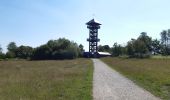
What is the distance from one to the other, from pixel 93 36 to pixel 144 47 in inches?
804

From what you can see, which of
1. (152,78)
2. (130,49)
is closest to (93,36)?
(130,49)

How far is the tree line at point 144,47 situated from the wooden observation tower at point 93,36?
42.2 ft

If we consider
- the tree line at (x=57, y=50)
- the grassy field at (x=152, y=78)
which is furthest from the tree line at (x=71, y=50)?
the grassy field at (x=152, y=78)

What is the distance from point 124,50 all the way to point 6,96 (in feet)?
477

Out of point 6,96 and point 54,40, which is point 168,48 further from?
point 6,96

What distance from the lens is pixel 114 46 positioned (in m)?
169

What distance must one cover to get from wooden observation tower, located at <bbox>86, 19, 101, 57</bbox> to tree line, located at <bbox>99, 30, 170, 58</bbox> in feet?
42.2

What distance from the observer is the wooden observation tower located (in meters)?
150

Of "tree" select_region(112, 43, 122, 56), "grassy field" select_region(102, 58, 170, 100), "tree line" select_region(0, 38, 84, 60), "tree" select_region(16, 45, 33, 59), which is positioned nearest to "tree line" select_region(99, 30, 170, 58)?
"tree" select_region(112, 43, 122, 56)

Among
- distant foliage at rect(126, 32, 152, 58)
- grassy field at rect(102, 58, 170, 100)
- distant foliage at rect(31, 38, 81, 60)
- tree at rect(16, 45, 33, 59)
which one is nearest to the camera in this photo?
grassy field at rect(102, 58, 170, 100)

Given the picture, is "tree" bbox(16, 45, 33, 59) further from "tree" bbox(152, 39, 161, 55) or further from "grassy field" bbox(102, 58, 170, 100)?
"grassy field" bbox(102, 58, 170, 100)

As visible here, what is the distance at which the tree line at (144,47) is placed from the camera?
14343 centimetres

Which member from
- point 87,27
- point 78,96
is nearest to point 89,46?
point 87,27

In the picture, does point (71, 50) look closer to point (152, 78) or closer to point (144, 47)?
point (144, 47)
